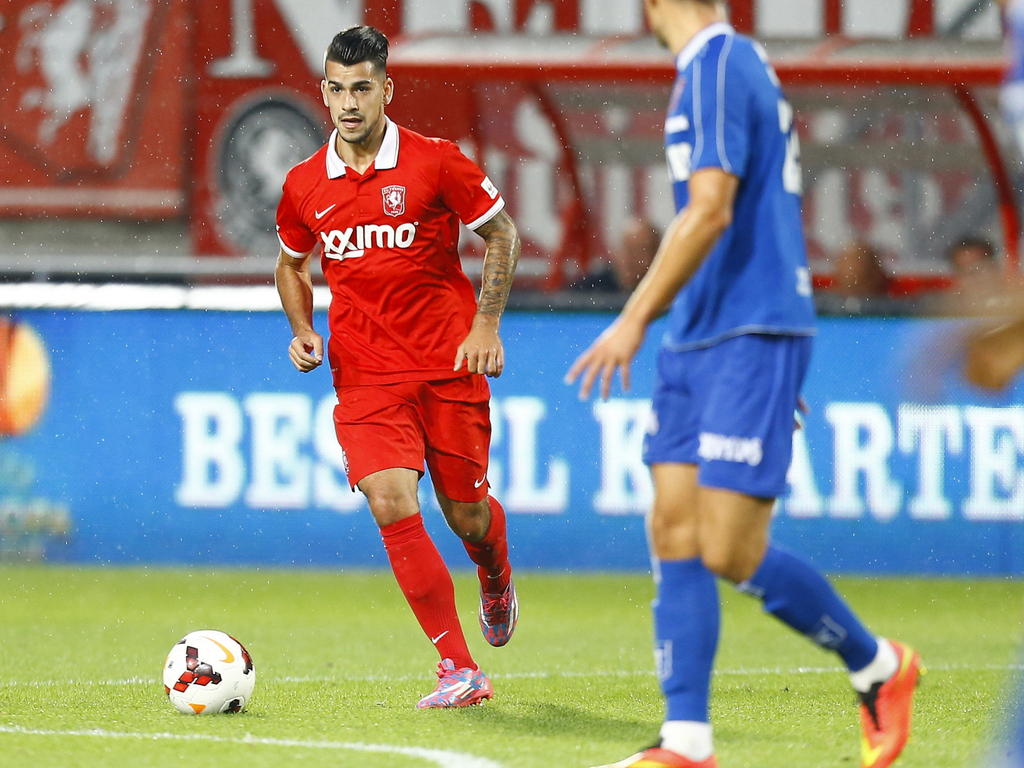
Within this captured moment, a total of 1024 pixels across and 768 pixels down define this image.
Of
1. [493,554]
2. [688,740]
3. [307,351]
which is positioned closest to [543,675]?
[493,554]

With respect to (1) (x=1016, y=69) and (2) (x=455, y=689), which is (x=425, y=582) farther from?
(1) (x=1016, y=69)

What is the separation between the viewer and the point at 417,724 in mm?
5387

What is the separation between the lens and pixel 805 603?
449 cm

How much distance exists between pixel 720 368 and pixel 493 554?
88.3 inches

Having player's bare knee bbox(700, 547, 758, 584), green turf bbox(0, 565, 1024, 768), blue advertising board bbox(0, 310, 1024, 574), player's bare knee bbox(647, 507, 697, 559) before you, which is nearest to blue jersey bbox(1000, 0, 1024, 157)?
player's bare knee bbox(700, 547, 758, 584)

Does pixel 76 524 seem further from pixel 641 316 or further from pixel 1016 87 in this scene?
pixel 1016 87

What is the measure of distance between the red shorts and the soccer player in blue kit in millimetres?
1511

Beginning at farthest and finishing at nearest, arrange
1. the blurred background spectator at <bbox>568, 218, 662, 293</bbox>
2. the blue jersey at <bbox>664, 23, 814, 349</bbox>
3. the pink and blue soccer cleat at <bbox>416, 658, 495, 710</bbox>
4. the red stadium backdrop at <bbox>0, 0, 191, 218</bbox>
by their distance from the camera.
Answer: the red stadium backdrop at <bbox>0, 0, 191, 218</bbox> < the blurred background spectator at <bbox>568, 218, 662, 293</bbox> < the pink and blue soccer cleat at <bbox>416, 658, 495, 710</bbox> < the blue jersey at <bbox>664, 23, 814, 349</bbox>

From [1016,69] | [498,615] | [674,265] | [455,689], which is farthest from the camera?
[498,615]

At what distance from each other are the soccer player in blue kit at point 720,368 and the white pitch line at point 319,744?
0.46 m

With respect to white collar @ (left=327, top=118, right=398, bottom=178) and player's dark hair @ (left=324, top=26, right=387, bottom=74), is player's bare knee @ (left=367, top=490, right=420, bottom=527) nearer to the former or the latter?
white collar @ (left=327, top=118, right=398, bottom=178)

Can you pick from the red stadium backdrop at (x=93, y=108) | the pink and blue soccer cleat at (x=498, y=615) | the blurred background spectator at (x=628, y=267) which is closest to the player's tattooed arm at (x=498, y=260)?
the pink and blue soccer cleat at (x=498, y=615)

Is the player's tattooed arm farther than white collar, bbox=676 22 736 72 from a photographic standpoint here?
Yes

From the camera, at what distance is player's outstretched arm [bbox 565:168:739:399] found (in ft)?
13.7
